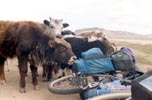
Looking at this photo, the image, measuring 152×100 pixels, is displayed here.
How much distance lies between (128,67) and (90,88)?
4.72ft

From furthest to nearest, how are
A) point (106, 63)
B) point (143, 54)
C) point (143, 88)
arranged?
1. point (143, 54)
2. point (106, 63)
3. point (143, 88)

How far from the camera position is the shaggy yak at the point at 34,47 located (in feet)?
29.2

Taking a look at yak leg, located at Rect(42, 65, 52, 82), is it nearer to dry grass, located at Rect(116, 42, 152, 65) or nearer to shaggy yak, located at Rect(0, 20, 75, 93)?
shaggy yak, located at Rect(0, 20, 75, 93)

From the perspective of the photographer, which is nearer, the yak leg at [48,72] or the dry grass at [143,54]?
the yak leg at [48,72]

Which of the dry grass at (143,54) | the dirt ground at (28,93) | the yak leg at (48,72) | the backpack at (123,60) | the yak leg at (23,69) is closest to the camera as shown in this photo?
the backpack at (123,60)

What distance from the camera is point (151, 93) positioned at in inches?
111

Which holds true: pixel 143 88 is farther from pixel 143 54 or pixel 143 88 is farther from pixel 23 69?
pixel 143 54

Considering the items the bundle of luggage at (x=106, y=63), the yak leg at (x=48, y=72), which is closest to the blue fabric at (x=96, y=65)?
the bundle of luggage at (x=106, y=63)

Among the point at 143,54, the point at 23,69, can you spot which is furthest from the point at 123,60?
the point at 143,54

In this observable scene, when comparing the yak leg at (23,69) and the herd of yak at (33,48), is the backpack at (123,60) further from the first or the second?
the yak leg at (23,69)

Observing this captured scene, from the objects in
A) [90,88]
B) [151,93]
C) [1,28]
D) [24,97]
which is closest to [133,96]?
[151,93]

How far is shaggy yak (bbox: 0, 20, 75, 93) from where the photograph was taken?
8914mm

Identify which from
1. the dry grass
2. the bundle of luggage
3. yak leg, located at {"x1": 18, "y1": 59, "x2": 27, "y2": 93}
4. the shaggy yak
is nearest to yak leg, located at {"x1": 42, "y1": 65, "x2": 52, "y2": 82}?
the shaggy yak

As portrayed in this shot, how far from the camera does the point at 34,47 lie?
9.02 m
